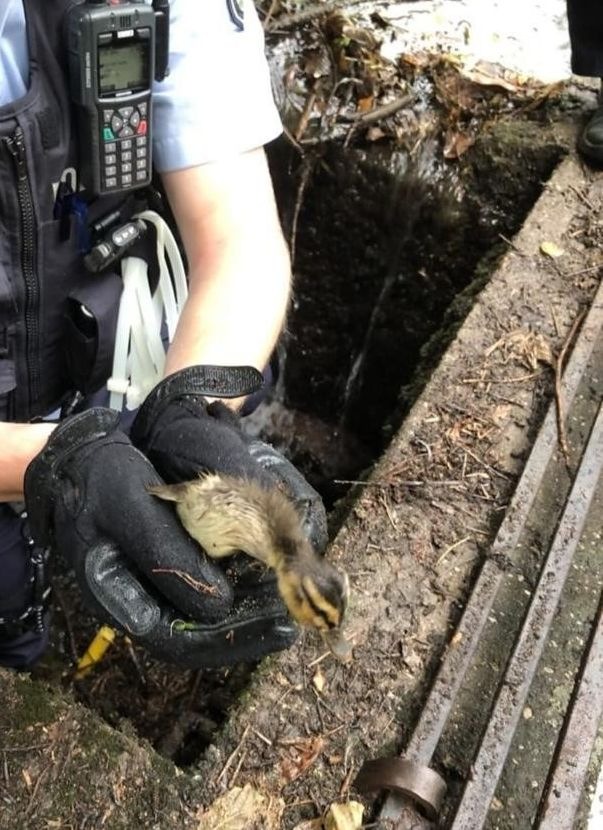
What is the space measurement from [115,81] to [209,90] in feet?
0.75

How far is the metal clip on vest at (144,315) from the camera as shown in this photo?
6.64 ft

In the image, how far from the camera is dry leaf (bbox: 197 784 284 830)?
5.34ft

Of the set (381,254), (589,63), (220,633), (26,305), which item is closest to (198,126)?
(26,305)

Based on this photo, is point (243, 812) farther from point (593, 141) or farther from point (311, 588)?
point (593, 141)

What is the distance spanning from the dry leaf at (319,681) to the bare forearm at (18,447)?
0.76 metres

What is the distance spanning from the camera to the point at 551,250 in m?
2.83

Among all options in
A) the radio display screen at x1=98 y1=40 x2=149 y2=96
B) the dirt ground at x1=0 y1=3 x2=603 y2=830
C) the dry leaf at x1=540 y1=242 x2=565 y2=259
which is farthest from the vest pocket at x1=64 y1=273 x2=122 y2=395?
the dry leaf at x1=540 y1=242 x2=565 y2=259

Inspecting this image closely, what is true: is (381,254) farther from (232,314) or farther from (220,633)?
(220,633)

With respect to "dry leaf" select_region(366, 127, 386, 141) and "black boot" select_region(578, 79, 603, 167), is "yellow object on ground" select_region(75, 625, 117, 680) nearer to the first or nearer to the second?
"dry leaf" select_region(366, 127, 386, 141)

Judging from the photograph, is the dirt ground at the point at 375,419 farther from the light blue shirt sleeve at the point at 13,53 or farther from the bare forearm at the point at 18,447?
the light blue shirt sleeve at the point at 13,53

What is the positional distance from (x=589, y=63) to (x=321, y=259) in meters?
1.32

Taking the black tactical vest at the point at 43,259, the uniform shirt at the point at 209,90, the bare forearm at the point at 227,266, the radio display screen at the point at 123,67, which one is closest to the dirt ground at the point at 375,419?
the bare forearm at the point at 227,266

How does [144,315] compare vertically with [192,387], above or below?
below

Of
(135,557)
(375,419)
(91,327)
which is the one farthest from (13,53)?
(375,419)
